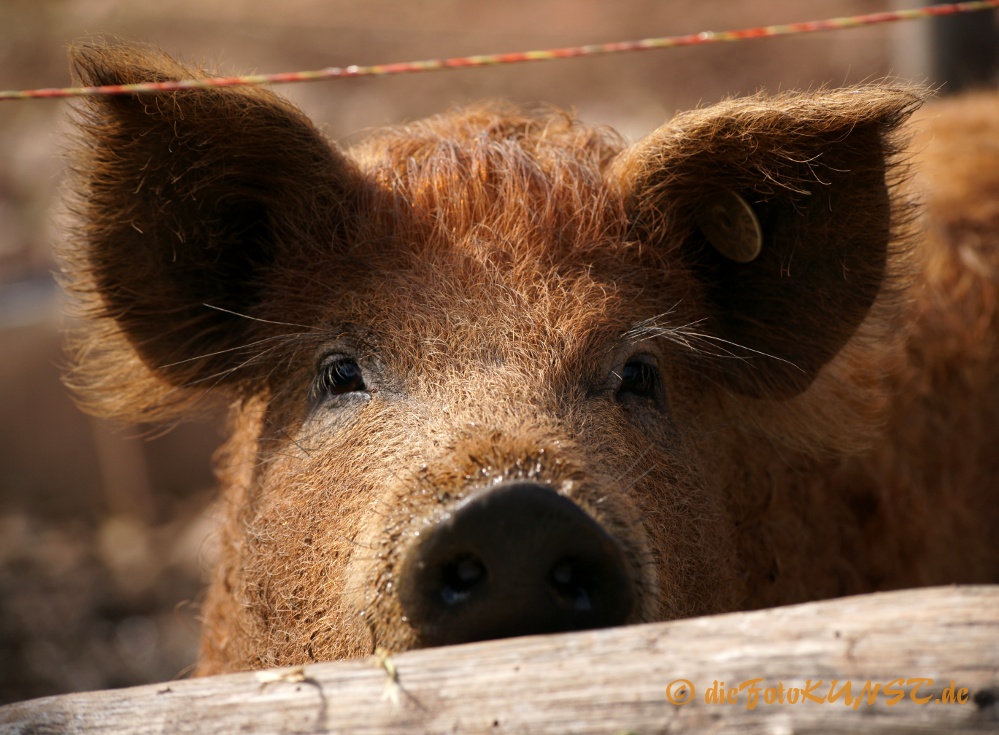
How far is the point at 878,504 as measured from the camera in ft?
12.5

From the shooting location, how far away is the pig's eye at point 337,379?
2.66m

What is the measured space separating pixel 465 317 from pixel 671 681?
1.18m

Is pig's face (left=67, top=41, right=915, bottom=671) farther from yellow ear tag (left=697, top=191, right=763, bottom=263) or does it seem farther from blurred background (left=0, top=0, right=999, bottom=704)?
blurred background (left=0, top=0, right=999, bottom=704)

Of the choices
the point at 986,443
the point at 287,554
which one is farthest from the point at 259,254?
the point at 986,443

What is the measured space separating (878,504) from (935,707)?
2.42 metres

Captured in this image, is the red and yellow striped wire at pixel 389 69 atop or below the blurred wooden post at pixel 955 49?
below

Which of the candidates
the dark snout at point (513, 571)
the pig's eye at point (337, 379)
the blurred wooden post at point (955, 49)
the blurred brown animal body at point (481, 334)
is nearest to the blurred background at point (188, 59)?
the blurred wooden post at point (955, 49)

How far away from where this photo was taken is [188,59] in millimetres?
4578

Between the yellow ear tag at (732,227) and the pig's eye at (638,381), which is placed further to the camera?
the yellow ear tag at (732,227)

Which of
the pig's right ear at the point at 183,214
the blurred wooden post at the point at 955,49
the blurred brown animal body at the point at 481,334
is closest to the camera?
the blurred brown animal body at the point at 481,334

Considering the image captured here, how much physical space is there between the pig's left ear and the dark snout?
1118 millimetres

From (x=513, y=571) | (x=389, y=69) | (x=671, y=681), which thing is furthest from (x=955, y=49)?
(x=671, y=681)

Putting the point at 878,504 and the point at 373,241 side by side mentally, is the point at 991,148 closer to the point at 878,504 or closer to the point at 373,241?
the point at 878,504

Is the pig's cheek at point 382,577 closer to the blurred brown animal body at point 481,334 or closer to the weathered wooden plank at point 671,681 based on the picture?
the blurred brown animal body at point 481,334
